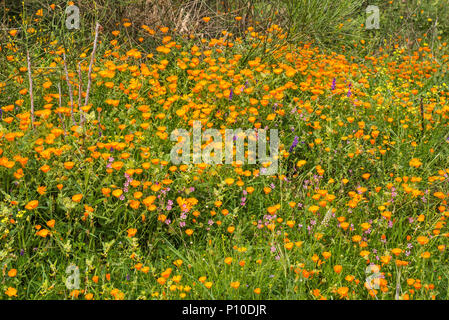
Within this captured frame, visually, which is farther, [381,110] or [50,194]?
[381,110]

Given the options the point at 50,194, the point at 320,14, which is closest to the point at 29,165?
the point at 50,194

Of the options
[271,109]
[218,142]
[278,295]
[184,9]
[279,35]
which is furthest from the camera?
[184,9]

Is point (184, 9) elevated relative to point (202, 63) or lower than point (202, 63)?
elevated

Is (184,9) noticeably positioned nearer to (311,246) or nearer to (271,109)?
(271,109)

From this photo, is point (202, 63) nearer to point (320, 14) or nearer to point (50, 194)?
point (320, 14)

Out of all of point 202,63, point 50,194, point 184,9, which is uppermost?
point 184,9

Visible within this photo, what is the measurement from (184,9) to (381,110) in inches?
86.4

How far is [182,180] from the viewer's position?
245cm

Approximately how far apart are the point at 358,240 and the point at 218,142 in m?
0.99

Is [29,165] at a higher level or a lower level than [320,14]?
lower

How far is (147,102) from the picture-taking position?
3.33m

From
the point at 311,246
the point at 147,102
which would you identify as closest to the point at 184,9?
the point at 147,102
